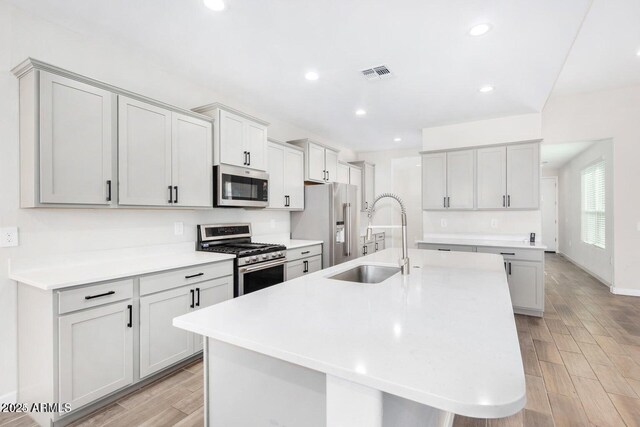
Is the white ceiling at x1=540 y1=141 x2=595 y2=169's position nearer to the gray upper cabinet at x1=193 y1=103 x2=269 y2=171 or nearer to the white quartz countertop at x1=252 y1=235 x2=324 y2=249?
the white quartz countertop at x1=252 y1=235 x2=324 y2=249

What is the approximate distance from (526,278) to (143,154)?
4.25m

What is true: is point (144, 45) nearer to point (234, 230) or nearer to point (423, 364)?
point (234, 230)

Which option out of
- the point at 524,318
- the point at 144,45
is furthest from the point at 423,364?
the point at 524,318

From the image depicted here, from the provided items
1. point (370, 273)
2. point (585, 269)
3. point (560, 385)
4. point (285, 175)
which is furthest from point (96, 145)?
point (585, 269)

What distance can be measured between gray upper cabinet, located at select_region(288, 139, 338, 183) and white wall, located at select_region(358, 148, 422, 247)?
1.53 metres

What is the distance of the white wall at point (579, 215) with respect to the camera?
4850 mm

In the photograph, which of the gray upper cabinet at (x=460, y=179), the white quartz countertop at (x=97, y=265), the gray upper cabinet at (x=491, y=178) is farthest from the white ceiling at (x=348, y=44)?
the white quartz countertop at (x=97, y=265)

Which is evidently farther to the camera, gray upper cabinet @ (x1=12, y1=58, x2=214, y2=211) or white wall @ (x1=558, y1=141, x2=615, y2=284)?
white wall @ (x1=558, y1=141, x2=615, y2=284)

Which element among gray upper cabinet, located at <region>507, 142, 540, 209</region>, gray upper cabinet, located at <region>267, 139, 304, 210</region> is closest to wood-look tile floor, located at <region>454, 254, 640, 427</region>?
gray upper cabinet, located at <region>507, 142, 540, 209</region>

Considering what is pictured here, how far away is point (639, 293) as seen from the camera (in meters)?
4.50

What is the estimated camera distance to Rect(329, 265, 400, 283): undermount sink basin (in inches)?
87.9

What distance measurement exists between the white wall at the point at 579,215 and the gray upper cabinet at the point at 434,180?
8.07ft

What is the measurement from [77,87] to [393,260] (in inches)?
99.4

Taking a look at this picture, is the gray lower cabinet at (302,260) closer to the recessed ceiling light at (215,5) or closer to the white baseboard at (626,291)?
the recessed ceiling light at (215,5)
